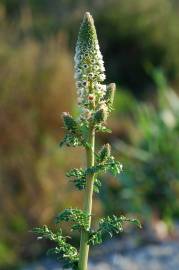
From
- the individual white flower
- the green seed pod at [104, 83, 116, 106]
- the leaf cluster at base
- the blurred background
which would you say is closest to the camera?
the individual white flower

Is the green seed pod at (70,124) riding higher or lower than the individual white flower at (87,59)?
lower

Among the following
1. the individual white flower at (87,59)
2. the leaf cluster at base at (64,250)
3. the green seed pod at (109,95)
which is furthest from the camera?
the leaf cluster at base at (64,250)

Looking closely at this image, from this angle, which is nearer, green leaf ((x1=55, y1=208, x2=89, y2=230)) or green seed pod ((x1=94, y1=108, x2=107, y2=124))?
green seed pod ((x1=94, y1=108, x2=107, y2=124))

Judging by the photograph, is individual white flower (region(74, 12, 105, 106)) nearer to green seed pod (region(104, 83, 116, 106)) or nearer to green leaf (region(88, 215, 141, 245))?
green seed pod (region(104, 83, 116, 106))

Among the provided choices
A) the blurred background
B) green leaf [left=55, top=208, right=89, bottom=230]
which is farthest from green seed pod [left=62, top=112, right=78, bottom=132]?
the blurred background

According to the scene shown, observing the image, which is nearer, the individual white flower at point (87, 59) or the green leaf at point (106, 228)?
the individual white flower at point (87, 59)

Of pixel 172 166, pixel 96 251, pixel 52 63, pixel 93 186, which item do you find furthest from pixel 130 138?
pixel 93 186

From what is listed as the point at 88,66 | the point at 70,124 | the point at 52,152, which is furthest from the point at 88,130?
the point at 52,152

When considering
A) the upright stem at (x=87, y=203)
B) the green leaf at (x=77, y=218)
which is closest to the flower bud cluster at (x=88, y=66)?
the upright stem at (x=87, y=203)

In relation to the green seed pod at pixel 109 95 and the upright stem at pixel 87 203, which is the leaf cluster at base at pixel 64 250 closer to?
the upright stem at pixel 87 203
